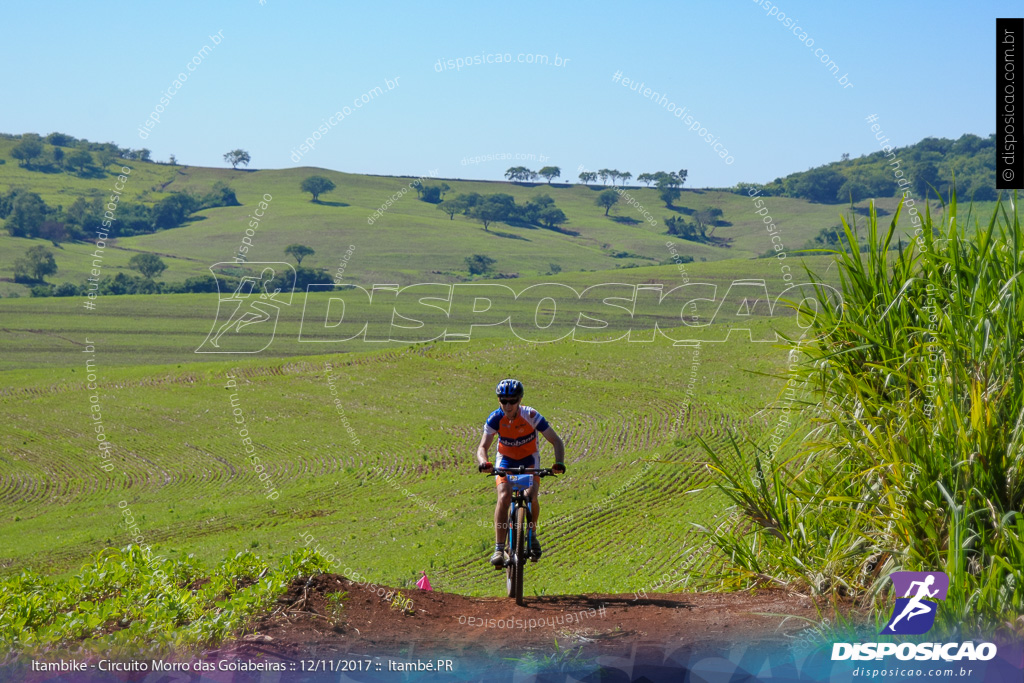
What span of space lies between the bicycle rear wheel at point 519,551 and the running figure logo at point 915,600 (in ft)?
10.7

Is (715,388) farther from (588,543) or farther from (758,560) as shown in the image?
(758,560)

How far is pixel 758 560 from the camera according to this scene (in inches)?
310

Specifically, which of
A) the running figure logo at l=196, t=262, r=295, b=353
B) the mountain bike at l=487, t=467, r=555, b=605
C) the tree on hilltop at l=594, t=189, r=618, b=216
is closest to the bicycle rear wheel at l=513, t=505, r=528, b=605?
the mountain bike at l=487, t=467, r=555, b=605

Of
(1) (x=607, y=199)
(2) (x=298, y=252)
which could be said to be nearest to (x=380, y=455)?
(2) (x=298, y=252)

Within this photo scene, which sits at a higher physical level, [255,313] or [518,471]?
[518,471]

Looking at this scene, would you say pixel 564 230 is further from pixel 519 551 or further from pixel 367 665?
pixel 367 665

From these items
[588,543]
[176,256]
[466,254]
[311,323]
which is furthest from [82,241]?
[588,543]

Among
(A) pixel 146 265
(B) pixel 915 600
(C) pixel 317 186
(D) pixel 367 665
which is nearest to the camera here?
(B) pixel 915 600

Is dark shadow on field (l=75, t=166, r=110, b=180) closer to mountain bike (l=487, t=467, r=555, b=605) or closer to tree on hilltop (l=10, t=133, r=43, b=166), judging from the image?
tree on hilltop (l=10, t=133, r=43, b=166)

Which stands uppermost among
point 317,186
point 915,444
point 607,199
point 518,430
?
point 317,186

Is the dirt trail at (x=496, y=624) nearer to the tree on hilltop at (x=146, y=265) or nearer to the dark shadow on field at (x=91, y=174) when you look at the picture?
the tree on hilltop at (x=146, y=265)

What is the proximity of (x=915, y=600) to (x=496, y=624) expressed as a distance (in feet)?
10.3

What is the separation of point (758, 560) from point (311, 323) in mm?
83916

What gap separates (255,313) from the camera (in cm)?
8819
